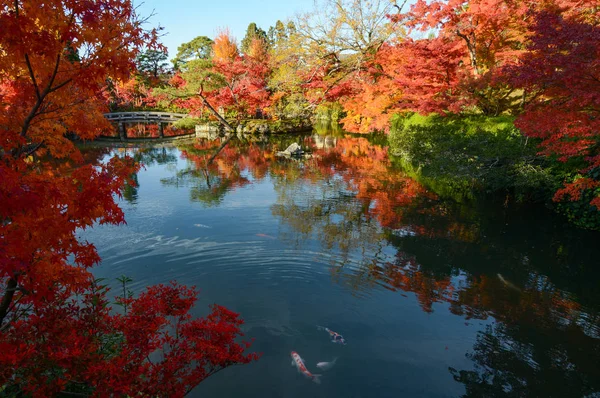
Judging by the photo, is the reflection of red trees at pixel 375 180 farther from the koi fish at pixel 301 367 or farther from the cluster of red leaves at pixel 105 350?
the cluster of red leaves at pixel 105 350

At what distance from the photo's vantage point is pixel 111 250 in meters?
9.16

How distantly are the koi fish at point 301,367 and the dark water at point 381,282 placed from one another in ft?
0.30

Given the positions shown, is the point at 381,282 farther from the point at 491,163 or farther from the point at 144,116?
the point at 144,116

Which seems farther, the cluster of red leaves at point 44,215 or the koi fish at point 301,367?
the koi fish at point 301,367

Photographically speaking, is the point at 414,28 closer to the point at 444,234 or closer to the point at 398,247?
the point at 444,234

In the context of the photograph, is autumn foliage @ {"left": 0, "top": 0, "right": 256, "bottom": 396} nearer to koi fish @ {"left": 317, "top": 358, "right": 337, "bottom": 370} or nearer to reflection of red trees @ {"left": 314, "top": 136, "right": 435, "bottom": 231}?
koi fish @ {"left": 317, "top": 358, "right": 337, "bottom": 370}

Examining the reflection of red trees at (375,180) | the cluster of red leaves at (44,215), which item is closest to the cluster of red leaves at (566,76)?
the reflection of red trees at (375,180)

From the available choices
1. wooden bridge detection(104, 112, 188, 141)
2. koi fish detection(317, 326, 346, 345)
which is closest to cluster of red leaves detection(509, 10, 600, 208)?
koi fish detection(317, 326, 346, 345)

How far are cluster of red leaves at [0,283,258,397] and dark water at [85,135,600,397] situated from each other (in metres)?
1.03

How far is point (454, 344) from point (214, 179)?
13.6 m

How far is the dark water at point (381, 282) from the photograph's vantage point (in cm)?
528

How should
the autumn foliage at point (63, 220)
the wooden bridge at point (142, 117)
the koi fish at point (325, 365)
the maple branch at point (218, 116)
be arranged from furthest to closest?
the wooden bridge at point (142, 117) → the maple branch at point (218, 116) → the koi fish at point (325, 365) → the autumn foliage at point (63, 220)

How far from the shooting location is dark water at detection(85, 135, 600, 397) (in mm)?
5277

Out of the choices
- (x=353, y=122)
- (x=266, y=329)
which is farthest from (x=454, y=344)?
(x=353, y=122)
